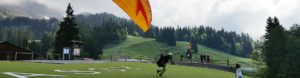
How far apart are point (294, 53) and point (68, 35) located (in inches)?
1896

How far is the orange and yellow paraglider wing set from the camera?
25.9 feet

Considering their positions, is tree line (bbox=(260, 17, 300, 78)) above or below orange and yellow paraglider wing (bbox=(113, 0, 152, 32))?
below

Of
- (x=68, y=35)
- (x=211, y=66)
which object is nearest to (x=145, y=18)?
(x=211, y=66)

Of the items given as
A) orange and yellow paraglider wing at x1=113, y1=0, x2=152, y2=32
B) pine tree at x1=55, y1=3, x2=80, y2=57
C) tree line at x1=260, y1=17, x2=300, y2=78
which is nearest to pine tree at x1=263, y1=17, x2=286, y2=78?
tree line at x1=260, y1=17, x2=300, y2=78

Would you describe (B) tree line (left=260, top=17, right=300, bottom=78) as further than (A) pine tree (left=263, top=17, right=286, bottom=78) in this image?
No

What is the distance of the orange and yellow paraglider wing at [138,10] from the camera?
25.9ft

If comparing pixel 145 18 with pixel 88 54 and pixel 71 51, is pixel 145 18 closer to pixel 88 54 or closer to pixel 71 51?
pixel 71 51

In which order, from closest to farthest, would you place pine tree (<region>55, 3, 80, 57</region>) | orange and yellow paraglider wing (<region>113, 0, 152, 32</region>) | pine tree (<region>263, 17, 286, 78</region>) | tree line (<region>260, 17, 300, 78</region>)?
1. orange and yellow paraglider wing (<region>113, 0, 152, 32</region>)
2. tree line (<region>260, 17, 300, 78</region>)
3. pine tree (<region>263, 17, 286, 78</region>)
4. pine tree (<region>55, 3, 80, 57</region>)

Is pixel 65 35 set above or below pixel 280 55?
above

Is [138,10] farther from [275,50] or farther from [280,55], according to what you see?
[280,55]

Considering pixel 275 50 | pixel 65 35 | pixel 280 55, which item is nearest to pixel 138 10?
pixel 275 50

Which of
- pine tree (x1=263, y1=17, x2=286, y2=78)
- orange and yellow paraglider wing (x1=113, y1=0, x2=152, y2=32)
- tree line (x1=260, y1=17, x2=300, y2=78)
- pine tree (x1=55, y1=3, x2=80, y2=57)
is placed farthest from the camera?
pine tree (x1=55, y1=3, x2=80, y2=57)

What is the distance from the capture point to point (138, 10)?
8.66 m

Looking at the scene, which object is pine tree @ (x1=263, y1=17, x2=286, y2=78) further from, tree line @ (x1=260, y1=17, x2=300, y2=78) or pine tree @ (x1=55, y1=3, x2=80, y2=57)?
pine tree @ (x1=55, y1=3, x2=80, y2=57)
